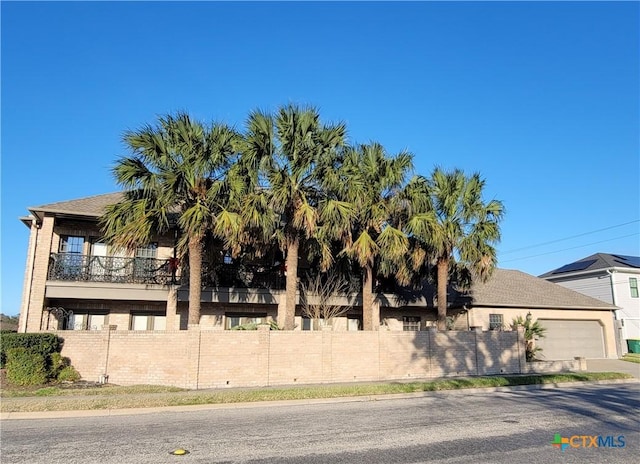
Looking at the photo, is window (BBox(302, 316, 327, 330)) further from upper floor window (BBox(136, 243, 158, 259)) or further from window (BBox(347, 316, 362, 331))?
upper floor window (BBox(136, 243, 158, 259))

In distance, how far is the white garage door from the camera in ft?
86.4

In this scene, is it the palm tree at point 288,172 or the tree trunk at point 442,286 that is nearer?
the palm tree at point 288,172

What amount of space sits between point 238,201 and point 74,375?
7.53 m

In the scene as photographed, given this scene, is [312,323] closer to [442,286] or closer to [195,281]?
[442,286]

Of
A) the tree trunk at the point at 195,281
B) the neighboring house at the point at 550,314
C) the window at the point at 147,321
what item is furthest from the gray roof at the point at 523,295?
the window at the point at 147,321

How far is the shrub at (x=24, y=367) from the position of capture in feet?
47.9

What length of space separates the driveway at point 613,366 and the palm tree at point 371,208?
11.3 meters

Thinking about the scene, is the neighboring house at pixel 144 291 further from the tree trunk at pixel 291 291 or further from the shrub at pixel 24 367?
the shrub at pixel 24 367

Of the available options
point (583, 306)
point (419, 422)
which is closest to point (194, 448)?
point (419, 422)

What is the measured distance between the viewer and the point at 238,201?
16.5 m

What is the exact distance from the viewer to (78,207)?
62.8 ft

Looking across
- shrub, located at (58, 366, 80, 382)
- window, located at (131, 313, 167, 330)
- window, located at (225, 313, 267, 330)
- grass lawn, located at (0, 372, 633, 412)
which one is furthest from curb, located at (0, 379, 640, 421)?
window, located at (131, 313, 167, 330)

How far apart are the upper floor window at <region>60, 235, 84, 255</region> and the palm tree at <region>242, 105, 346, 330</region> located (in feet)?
26.7

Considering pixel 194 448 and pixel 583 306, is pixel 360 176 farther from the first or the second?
pixel 583 306
